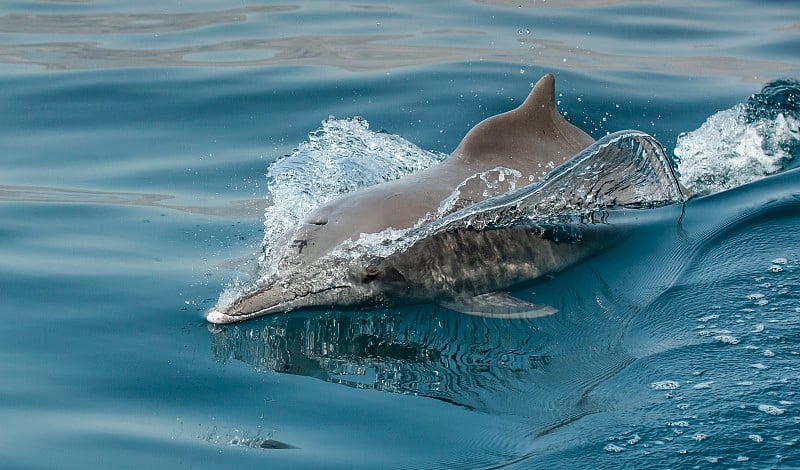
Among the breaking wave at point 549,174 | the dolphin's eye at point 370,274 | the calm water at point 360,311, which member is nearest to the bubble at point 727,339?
the calm water at point 360,311

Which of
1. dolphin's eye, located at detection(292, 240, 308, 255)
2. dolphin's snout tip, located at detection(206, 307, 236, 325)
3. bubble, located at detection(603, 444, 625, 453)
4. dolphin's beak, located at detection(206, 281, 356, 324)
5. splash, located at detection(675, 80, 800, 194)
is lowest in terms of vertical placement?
bubble, located at detection(603, 444, 625, 453)

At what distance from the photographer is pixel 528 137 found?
765 cm

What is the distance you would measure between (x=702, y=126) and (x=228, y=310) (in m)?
5.63

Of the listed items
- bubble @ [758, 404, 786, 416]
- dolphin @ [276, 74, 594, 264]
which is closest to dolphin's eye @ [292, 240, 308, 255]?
dolphin @ [276, 74, 594, 264]

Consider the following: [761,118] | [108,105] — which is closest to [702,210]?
[761,118]

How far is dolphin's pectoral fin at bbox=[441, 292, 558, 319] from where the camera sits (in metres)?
6.35

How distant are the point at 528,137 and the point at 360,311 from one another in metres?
1.98

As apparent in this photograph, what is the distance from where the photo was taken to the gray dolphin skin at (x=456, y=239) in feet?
21.2

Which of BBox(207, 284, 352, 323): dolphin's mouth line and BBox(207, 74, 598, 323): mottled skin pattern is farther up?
BBox(207, 74, 598, 323): mottled skin pattern

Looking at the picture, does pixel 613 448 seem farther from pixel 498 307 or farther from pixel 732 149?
pixel 732 149

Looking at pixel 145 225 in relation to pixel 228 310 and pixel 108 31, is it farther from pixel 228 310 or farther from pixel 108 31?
pixel 108 31

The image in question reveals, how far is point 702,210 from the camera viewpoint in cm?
774

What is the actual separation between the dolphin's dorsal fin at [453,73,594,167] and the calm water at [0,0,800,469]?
87 centimetres

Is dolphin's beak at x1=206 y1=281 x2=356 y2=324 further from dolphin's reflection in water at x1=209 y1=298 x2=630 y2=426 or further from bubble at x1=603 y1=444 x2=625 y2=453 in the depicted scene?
bubble at x1=603 y1=444 x2=625 y2=453
